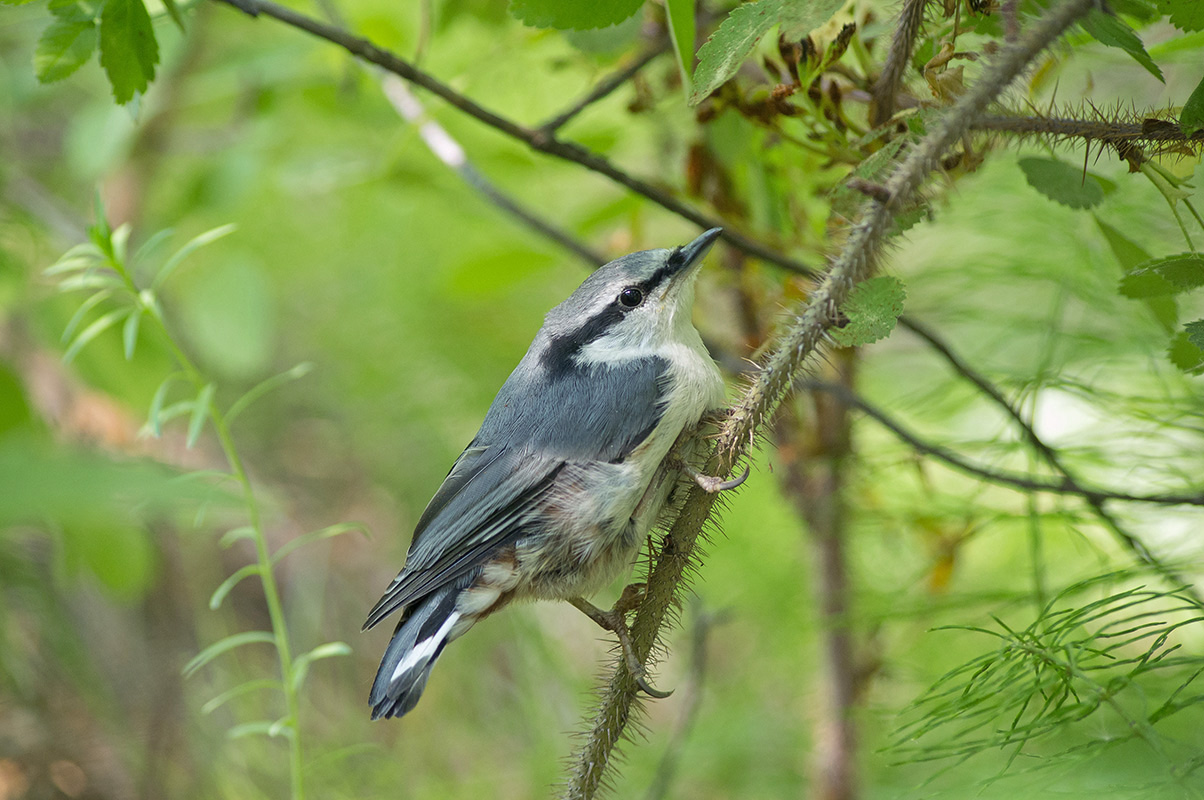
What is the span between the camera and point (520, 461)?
185 centimetres

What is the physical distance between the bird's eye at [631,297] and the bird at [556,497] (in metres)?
0.05

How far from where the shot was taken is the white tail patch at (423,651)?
163cm

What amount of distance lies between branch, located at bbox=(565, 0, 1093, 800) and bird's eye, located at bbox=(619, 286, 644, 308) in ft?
2.31

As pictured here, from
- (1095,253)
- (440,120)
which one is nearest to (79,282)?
(440,120)

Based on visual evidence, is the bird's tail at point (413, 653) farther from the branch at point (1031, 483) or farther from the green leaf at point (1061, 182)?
the green leaf at point (1061, 182)

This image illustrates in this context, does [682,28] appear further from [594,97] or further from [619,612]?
[619,612]

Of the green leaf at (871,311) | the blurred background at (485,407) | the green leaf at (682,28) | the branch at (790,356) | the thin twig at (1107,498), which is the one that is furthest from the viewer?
the blurred background at (485,407)

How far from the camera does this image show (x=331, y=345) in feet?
14.6

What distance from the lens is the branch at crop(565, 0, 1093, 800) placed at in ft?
3.47

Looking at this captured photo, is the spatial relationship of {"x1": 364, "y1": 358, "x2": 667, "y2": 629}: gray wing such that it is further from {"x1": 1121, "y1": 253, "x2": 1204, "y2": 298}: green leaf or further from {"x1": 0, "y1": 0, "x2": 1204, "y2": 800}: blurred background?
{"x1": 1121, "y1": 253, "x2": 1204, "y2": 298}: green leaf

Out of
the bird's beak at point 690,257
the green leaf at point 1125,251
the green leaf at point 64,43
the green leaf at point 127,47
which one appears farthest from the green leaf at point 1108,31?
the green leaf at point 64,43

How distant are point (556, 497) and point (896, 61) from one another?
37.7 inches

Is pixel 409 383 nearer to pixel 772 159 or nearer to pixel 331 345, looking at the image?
pixel 331 345

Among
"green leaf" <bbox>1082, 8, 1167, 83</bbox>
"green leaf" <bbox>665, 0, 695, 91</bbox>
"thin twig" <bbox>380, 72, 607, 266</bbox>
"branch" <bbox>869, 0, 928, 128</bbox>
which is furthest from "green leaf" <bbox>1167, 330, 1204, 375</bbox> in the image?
"thin twig" <bbox>380, 72, 607, 266</bbox>
